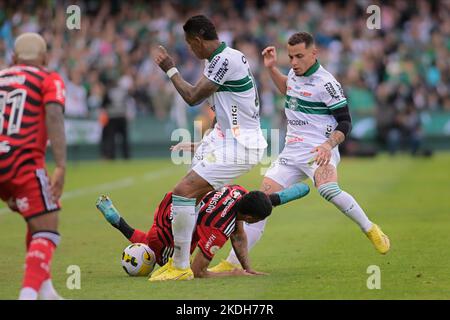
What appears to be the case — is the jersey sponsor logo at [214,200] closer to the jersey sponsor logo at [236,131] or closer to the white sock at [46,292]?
the jersey sponsor logo at [236,131]

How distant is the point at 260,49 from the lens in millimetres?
34906

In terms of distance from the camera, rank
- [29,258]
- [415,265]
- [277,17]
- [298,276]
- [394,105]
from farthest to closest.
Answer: [277,17] < [394,105] < [415,265] < [298,276] < [29,258]

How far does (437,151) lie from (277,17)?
24.3 feet

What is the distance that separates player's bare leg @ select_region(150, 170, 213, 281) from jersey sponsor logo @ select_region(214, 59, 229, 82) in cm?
97

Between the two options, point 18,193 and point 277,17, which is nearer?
point 18,193

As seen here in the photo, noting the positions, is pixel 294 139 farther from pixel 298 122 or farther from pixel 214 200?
pixel 214 200

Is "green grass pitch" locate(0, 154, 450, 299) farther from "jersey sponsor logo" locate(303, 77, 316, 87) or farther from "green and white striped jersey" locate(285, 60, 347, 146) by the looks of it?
"jersey sponsor logo" locate(303, 77, 316, 87)

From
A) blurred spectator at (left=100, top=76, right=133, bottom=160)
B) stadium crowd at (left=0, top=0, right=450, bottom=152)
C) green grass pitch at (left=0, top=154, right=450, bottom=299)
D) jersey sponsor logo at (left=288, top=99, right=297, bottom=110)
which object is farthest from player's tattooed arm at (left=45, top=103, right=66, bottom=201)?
blurred spectator at (left=100, top=76, right=133, bottom=160)

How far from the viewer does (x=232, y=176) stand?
421 inches

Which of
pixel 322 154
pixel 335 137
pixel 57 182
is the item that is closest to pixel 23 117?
pixel 57 182

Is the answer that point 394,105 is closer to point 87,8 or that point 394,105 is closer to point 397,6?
point 397,6

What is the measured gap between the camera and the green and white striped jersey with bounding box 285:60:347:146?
11.6 meters

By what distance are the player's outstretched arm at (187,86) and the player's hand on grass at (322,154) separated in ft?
4.23
